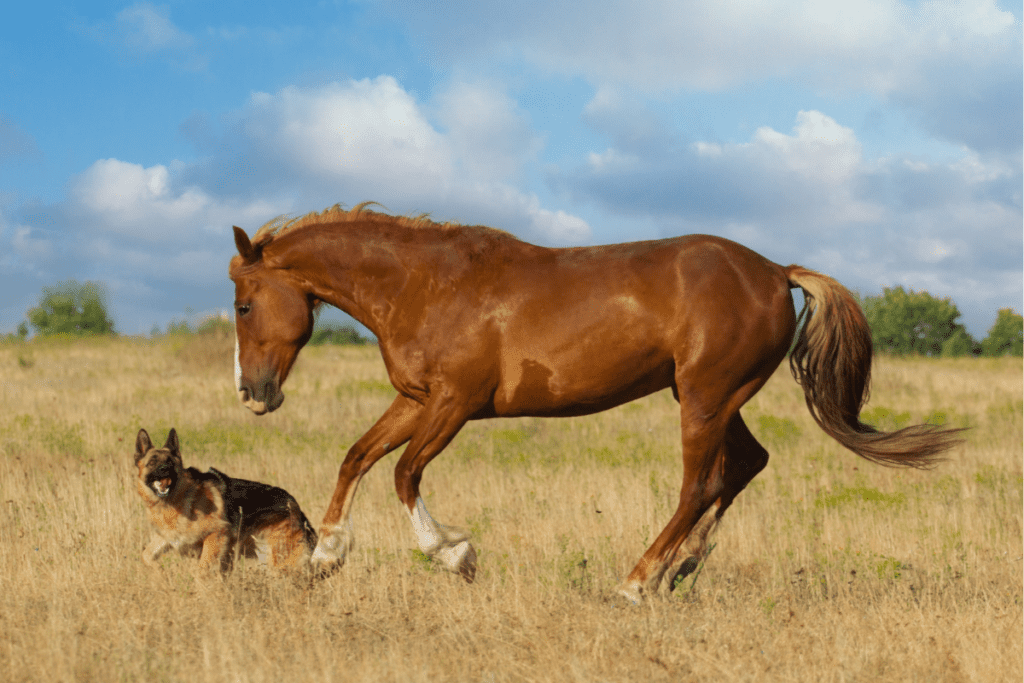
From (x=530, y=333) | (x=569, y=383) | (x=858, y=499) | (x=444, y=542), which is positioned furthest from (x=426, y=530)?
(x=858, y=499)

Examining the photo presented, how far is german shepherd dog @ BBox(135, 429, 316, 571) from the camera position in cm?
569

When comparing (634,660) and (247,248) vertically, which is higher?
(247,248)

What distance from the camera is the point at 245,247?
5711 mm

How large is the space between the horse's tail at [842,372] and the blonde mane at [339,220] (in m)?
2.15

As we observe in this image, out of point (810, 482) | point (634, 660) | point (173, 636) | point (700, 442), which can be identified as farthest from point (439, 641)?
point (810, 482)

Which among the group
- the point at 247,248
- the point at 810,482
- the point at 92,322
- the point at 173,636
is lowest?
the point at 173,636

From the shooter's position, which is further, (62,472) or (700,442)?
(62,472)

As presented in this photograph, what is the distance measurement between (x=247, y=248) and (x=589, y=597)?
317cm

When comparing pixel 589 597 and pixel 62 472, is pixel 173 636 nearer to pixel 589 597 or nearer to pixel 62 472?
pixel 589 597

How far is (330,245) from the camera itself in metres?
5.74

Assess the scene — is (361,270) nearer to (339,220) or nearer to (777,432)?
(339,220)

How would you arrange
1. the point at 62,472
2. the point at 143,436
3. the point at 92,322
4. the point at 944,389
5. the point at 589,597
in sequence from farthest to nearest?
the point at 92,322 → the point at 944,389 → the point at 62,472 → the point at 143,436 → the point at 589,597

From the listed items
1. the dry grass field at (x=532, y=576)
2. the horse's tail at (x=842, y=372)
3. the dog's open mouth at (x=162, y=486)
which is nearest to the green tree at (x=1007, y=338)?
the dry grass field at (x=532, y=576)

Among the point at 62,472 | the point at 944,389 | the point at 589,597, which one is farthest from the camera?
the point at 944,389
